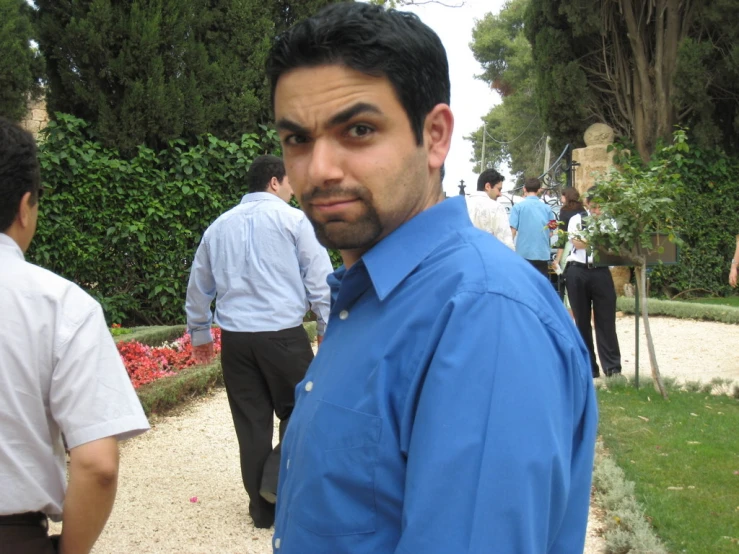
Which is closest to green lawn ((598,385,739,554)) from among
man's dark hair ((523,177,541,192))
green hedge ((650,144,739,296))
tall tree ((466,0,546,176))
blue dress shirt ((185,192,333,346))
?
blue dress shirt ((185,192,333,346))

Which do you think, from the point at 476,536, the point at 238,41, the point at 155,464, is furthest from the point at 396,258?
the point at 238,41

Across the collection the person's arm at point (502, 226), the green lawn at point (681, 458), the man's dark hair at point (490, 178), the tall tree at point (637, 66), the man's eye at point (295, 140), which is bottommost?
the green lawn at point (681, 458)

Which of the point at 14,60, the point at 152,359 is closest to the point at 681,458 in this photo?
the point at 152,359

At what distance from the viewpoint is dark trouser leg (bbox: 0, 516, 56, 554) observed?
199cm

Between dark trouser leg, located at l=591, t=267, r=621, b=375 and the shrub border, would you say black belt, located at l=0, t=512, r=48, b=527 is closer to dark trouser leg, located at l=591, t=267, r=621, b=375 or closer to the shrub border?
the shrub border

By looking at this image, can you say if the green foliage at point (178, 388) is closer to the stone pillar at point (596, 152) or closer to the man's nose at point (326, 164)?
the man's nose at point (326, 164)

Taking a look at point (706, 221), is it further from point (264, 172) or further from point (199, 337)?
point (199, 337)

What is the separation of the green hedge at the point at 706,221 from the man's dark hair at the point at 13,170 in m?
14.7

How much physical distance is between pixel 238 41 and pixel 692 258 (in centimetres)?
975

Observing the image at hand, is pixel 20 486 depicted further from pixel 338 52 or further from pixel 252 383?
pixel 252 383

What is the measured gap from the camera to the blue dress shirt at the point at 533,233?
10.8 meters

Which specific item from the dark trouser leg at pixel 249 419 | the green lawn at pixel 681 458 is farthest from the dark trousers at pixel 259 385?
the green lawn at pixel 681 458

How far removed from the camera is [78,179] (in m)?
9.93

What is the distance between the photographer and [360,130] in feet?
4.71
